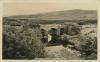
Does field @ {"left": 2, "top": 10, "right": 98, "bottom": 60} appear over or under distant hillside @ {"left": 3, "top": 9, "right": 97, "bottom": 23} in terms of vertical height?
under

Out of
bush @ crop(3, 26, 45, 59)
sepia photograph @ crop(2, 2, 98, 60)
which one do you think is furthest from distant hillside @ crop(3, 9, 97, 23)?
bush @ crop(3, 26, 45, 59)

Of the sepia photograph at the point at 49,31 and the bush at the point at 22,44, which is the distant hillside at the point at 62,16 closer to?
the sepia photograph at the point at 49,31

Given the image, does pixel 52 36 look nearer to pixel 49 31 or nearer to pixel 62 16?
pixel 49 31

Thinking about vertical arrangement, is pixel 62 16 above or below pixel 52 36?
above

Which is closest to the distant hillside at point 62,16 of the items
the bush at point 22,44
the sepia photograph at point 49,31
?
the sepia photograph at point 49,31

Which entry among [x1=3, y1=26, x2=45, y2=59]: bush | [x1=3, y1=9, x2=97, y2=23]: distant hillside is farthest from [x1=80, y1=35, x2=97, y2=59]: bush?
[x1=3, y1=26, x2=45, y2=59]: bush

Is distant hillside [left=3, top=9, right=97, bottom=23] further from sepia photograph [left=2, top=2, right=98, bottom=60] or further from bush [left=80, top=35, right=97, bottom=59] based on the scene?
bush [left=80, top=35, right=97, bottom=59]

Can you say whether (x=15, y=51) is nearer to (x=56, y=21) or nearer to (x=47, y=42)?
(x=47, y=42)

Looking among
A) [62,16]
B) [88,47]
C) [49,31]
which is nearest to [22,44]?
[49,31]
